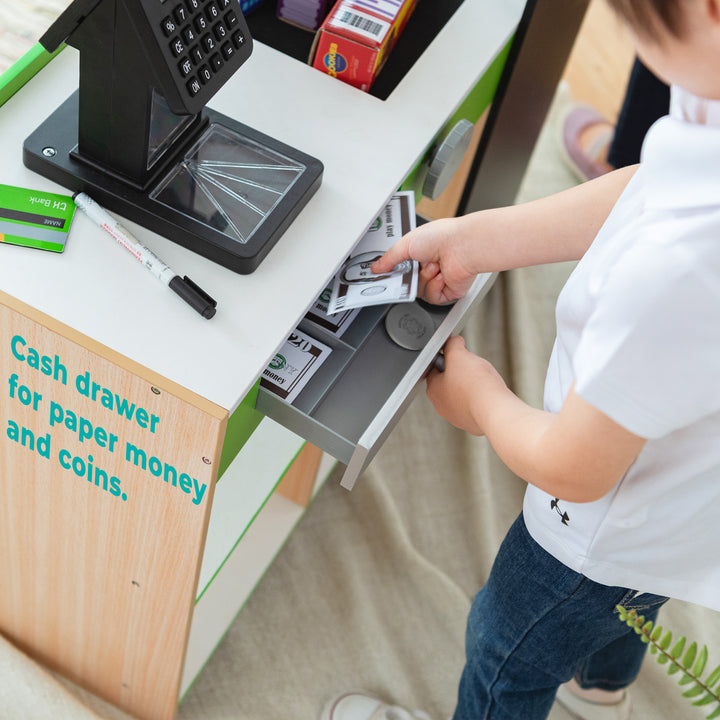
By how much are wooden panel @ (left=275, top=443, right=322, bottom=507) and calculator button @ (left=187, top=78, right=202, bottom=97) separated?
0.67m

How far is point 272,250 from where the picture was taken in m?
0.83

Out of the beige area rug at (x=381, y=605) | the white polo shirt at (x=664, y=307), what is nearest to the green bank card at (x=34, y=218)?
the white polo shirt at (x=664, y=307)

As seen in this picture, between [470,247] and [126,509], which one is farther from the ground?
[470,247]

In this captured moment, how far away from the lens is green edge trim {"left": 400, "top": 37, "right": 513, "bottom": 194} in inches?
40.4

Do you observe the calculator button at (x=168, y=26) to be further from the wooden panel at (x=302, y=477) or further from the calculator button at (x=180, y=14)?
the wooden panel at (x=302, y=477)

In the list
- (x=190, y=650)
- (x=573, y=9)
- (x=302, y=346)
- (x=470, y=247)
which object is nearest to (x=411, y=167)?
(x=470, y=247)

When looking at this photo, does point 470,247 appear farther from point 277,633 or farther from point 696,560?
point 277,633

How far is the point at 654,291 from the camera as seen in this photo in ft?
1.87

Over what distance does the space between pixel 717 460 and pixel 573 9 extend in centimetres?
91

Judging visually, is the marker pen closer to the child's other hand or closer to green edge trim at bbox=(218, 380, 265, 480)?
green edge trim at bbox=(218, 380, 265, 480)

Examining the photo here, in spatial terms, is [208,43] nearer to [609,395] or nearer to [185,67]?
[185,67]

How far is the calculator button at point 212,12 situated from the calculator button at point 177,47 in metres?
0.05

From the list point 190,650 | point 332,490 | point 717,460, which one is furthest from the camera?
point 332,490

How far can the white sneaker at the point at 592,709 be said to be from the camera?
1334mm
